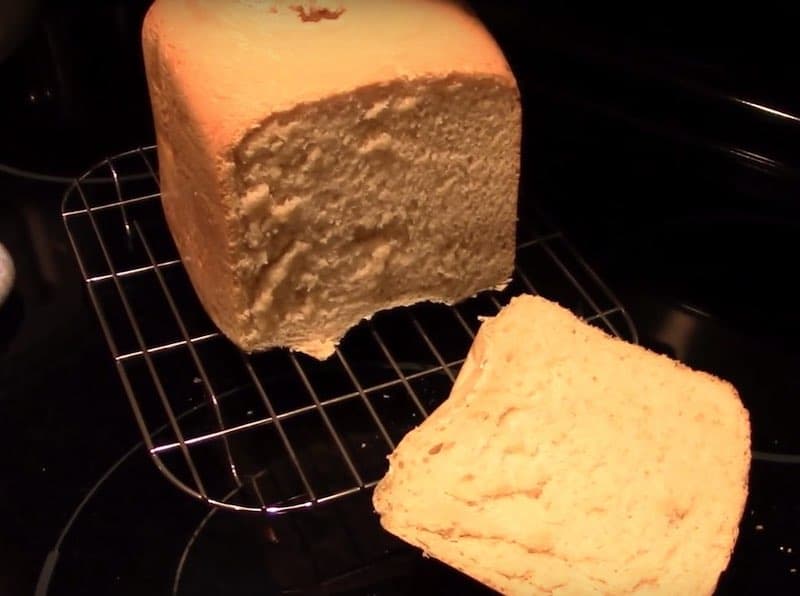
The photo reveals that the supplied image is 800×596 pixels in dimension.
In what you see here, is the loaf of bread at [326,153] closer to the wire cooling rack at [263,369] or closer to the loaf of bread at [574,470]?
the wire cooling rack at [263,369]

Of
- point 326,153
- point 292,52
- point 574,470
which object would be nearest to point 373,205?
point 326,153

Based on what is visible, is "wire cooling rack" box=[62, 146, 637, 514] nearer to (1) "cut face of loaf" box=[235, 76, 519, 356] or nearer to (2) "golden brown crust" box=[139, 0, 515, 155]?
(1) "cut face of loaf" box=[235, 76, 519, 356]

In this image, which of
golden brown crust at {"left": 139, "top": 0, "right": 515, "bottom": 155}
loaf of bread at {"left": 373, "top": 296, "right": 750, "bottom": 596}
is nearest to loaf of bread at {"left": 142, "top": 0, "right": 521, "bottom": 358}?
golden brown crust at {"left": 139, "top": 0, "right": 515, "bottom": 155}

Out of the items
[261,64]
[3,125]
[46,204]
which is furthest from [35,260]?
[261,64]

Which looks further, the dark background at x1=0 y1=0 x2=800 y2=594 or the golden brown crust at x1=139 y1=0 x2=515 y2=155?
the dark background at x1=0 y1=0 x2=800 y2=594

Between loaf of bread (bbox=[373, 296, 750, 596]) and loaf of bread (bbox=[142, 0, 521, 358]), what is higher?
loaf of bread (bbox=[142, 0, 521, 358])

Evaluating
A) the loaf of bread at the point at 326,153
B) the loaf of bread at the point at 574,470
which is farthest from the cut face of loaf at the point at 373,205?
the loaf of bread at the point at 574,470
